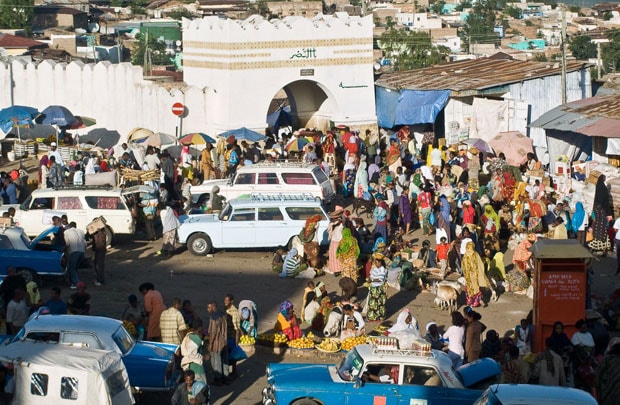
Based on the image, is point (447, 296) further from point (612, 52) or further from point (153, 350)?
point (612, 52)

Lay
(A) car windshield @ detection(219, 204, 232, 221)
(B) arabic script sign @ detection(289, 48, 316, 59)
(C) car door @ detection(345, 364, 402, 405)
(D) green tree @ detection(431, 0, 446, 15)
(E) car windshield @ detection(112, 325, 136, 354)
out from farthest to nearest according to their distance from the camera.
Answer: (D) green tree @ detection(431, 0, 446, 15)
(B) arabic script sign @ detection(289, 48, 316, 59)
(A) car windshield @ detection(219, 204, 232, 221)
(E) car windshield @ detection(112, 325, 136, 354)
(C) car door @ detection(345, 364, 402, 405)

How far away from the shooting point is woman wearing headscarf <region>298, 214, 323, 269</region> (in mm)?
22984

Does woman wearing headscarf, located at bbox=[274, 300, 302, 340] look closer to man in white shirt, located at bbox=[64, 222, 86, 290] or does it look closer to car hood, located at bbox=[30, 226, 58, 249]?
man in white shirt, located at bbox=[64, 222, 86, 290]

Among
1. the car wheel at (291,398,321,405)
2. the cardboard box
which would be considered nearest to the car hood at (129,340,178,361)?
the car wheel at (291,398,321,405)

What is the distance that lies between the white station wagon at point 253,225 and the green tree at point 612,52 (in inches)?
2675

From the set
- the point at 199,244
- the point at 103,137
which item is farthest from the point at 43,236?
the point at 103,137

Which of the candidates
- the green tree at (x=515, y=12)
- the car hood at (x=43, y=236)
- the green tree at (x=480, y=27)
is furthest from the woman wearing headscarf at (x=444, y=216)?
the green tree at (x=515, y=12)

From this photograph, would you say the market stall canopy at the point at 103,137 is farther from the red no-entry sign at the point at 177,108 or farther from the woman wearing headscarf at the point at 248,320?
the woman wearing headscarf at the point at 248,320

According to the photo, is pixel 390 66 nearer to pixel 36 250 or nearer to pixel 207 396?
pixel 36 250

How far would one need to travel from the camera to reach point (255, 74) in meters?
33.7

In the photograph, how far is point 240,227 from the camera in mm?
24016

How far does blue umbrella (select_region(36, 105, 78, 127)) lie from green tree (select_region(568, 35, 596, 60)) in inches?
3269

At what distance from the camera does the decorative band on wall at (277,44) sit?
33250 millimetres

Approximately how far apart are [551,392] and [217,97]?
73.2 feet
